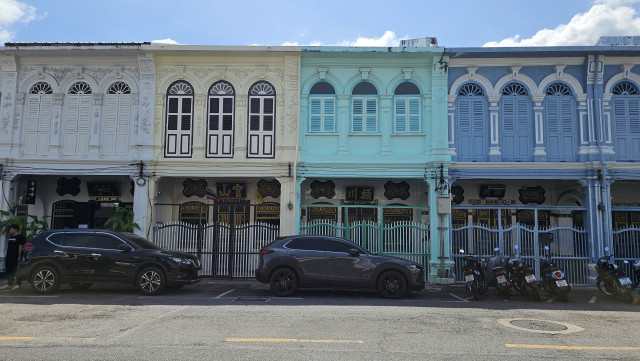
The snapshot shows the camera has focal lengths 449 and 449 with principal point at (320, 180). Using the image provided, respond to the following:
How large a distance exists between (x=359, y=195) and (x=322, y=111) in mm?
3556

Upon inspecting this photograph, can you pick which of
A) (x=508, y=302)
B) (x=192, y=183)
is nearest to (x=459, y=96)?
(x=508, y=302)

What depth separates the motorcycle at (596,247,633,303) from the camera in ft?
34.2

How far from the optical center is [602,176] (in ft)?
46.8

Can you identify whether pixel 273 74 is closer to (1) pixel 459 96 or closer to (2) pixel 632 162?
(1) pixel 459 96

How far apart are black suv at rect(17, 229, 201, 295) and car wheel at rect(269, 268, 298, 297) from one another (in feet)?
7.01

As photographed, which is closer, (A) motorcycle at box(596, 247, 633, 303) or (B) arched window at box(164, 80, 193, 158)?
A: (A) motorcycle at box(596, 247, 633, 303)

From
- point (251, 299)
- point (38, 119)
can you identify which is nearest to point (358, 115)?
point (251, 299)

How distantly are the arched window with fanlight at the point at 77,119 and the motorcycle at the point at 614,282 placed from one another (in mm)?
15931

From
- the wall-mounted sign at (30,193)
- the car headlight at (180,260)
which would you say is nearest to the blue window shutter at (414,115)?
the car headlight at (180,260)

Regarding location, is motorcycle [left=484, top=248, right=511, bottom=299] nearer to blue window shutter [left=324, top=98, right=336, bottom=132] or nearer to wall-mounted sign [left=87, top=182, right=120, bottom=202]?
blue window shutter [left=324, top=98, right=336, bottom=132]

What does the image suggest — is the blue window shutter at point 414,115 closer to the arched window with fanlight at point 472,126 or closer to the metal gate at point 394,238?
the arched window with fanlight at point 472,126

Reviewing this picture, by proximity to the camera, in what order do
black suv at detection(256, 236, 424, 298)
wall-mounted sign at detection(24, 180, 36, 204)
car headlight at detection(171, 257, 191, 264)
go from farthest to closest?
wall-mounted sign at detection(24, 180, 36, 204) → car headlight at detection(171, 257, 191, 264) → black suv at detection(256, 236, 424, 298)

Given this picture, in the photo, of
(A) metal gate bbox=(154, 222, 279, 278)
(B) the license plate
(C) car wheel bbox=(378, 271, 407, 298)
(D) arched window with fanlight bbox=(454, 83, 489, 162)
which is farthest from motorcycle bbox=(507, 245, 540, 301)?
(A) metal gate bbox=(154, 222, 279, 278)

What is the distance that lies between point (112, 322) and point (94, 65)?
440 inches
